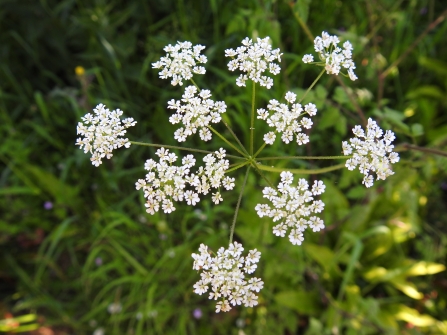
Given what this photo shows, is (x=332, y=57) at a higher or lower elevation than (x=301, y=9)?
lower

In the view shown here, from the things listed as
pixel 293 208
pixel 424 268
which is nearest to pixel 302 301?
pixel 424 268

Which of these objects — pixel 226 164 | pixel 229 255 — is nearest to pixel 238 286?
pixel 229 255

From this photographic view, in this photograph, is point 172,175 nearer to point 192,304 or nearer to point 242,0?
point 242,0

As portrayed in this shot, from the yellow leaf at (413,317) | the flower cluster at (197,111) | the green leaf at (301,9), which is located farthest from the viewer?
the yellow leaf at (413,317)

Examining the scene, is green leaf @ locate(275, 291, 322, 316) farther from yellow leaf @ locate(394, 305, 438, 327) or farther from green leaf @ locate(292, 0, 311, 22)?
green leaf @ locate(292, 0, 311, 22)

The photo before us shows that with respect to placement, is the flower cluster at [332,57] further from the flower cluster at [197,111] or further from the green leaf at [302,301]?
the green leaf at [302,301]

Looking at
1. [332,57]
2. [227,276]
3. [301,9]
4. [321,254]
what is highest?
[301,9]

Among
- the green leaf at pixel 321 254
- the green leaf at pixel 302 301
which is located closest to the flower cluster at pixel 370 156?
the green leaf at pixel 321 254

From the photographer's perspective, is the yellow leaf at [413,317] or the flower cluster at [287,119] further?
the yellow leaf at [413,317]

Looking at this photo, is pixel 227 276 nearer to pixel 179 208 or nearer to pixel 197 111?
pixel 197 111
